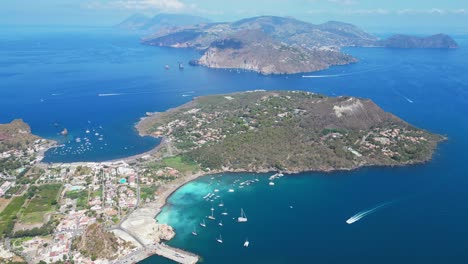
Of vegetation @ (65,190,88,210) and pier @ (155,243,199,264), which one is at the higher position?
vegetation @ (65,190,88,210)

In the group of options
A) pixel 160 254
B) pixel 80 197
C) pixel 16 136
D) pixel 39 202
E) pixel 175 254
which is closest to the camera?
pixel 175 254

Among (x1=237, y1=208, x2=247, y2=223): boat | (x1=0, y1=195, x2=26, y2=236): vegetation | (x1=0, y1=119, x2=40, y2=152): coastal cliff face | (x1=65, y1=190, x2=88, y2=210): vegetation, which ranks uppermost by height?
(x1=0, y1=119, x2=40, y2=152): coastal cliff face

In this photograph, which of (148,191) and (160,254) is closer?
(160,254)

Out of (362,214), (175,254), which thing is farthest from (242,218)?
(362,214)

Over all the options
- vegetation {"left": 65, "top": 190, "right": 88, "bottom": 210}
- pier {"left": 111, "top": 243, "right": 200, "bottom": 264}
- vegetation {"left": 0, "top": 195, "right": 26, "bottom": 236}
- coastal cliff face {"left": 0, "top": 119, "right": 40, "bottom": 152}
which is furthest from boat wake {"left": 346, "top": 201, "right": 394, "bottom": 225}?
coastal cliff face {"left": 0, "top": 119, "right": 40, "bottom": 152}

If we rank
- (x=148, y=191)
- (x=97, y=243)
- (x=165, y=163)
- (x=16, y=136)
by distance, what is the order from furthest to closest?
(x=16, y=136) < (x=165, y=163) < (x=148, y=191) < (x=97, y=243)

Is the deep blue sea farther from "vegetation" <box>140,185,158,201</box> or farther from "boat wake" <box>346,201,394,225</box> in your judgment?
"vegetation" <box>140,185,158,201</box>

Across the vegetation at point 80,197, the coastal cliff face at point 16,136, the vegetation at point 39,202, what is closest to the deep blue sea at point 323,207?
the coastal cliff face at point 16,136

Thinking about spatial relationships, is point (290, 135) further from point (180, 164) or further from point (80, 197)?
point (80, 197)
